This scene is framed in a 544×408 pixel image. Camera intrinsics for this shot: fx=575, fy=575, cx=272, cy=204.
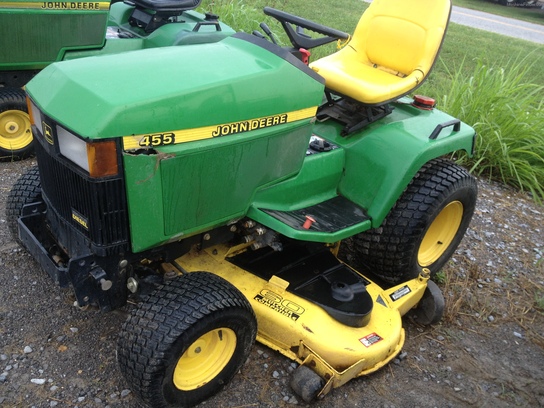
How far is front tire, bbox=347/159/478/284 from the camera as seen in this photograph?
110 inches

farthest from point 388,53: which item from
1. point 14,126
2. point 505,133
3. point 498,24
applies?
point 498,24

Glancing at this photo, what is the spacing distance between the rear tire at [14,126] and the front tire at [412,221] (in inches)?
96.0

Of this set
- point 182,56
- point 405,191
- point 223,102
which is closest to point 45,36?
point 182,56

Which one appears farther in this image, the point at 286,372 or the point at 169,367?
the point at 286,372

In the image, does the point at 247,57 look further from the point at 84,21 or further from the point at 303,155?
the point at 84,21

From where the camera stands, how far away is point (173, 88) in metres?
2.00

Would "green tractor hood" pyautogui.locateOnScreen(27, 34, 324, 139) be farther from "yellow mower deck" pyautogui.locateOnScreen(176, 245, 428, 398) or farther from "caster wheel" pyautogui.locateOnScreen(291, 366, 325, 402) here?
"caster wheel" pyautogui.locateOnScreen(291, 366, 325, 402)

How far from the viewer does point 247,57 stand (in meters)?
2.29

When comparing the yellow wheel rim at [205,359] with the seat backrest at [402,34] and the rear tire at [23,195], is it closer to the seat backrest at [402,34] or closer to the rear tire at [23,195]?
the rear tire at [23,195]

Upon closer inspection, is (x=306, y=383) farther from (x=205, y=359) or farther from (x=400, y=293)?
(x=400, y=293)

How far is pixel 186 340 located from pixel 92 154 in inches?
28.9

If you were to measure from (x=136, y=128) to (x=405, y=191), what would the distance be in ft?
4.90

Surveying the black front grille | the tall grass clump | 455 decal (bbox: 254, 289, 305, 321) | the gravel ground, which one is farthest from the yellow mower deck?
the tall grass clump

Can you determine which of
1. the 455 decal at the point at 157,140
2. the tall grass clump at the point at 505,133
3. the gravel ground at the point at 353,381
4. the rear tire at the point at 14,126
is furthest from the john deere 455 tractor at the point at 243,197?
the tall grass clump at the point at 505,133
